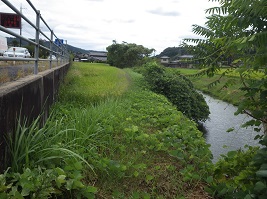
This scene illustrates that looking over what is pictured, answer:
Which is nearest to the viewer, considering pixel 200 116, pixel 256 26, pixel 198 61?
pixel 256 26

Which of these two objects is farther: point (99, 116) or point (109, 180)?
point (99, 116)

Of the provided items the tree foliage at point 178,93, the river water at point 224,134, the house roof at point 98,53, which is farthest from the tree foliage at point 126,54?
the house roof at point 98,53

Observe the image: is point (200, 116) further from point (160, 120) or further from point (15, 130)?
point (15, 130)

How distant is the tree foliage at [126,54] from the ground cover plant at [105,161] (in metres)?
37.0

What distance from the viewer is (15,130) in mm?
2746

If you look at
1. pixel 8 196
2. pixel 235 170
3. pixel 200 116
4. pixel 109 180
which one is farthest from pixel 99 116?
pixel 200 116

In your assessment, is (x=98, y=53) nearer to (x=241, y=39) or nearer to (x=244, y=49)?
(x=244, y=49)

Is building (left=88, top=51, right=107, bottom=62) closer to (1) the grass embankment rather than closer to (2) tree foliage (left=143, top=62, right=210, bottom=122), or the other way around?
(2) tree foliage (left=143, top=62, right=210, bottom=122)

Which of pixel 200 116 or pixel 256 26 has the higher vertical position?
pixel 256 26

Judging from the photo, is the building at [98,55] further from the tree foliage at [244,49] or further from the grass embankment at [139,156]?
the tree foliage at [244,49]

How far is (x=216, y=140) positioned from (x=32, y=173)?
32.0ft

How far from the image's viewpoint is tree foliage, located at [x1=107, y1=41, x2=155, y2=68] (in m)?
43.2

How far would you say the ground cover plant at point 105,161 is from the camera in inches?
91.4

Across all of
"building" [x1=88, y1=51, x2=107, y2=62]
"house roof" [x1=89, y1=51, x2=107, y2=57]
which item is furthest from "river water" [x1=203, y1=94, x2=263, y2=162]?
"house roof" [x1=89, y1=51, x2=107, y2=57]
